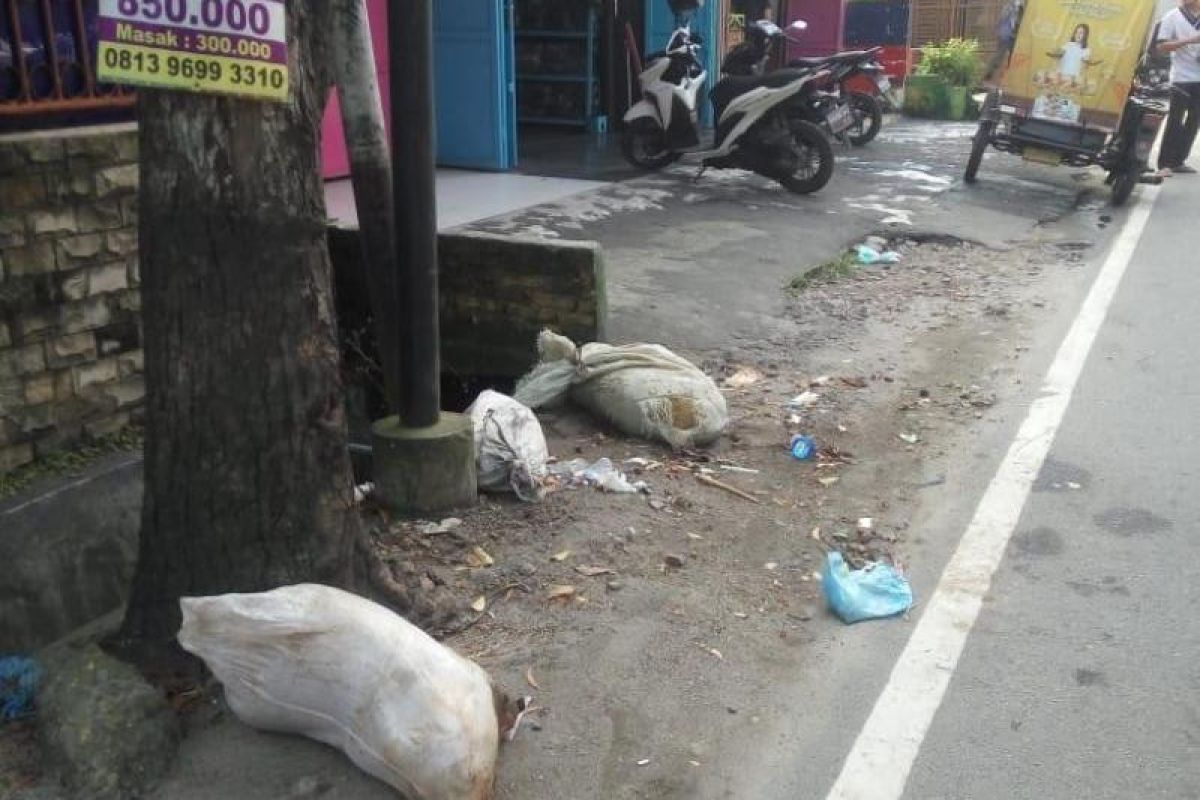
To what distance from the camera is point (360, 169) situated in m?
4.32

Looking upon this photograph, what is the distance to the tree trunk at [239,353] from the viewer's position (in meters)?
2.90

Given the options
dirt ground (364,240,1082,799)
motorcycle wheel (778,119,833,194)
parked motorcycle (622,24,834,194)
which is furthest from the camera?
motorcycle wheel (778,119,833,194)

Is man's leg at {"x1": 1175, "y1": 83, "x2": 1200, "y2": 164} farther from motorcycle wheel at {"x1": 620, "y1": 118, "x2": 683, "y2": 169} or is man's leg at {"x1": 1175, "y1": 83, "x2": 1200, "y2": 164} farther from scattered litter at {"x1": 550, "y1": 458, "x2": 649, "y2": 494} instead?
scattered litter at {"x1": 550, "y1": 458, "x2": 649, "y2": 494}

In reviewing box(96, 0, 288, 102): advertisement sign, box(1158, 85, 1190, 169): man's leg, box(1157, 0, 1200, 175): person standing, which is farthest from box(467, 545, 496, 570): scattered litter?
box(1158, 85, 1190, 169): man's leg

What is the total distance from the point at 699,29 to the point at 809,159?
5.25m

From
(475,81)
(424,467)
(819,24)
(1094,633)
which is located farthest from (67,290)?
(819,24)

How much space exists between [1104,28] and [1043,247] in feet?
8.55

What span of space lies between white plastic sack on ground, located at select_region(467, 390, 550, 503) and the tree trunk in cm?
116

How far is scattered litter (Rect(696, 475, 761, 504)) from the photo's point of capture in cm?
465

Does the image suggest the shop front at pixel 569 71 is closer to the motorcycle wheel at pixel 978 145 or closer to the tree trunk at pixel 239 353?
the motorcycle wheel at pixel 978 145

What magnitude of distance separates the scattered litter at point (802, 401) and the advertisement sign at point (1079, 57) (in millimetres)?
6580

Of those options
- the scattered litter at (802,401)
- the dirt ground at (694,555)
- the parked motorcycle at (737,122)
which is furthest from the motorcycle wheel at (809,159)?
the scattered litter at (802,401)

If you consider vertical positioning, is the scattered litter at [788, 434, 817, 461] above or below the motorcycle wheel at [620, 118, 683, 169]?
below

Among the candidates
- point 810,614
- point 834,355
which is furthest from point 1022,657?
point 834,355
